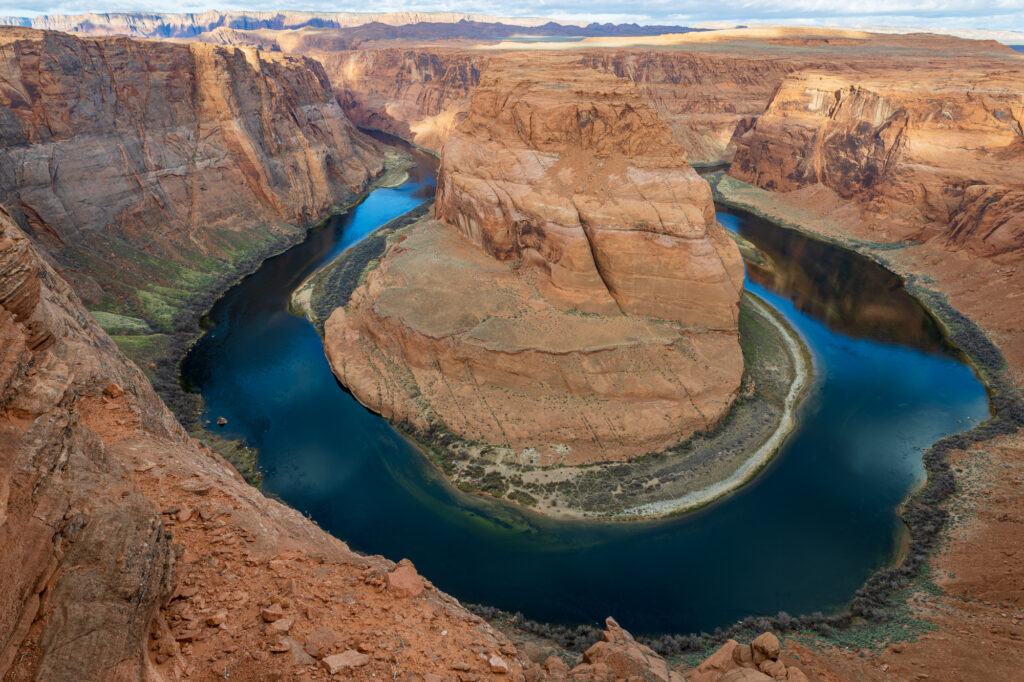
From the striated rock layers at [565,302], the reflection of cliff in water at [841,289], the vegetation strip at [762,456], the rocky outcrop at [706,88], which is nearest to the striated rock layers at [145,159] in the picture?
the striated rock layers at [565,302]

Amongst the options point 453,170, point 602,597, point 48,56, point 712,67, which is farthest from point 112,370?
point 712,67

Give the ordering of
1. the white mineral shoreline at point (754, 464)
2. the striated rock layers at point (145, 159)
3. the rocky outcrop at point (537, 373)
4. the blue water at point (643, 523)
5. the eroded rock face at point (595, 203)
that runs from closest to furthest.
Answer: the blue water at point (643, 523) < the white mineral shoreline at point (754, 464) < the rocky outcrop at point (537, 373) < the eroded rock face at point (595, 203) < the striated rock layers at point (145, 159)

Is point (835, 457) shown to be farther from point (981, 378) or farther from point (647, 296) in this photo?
point (981, 378)

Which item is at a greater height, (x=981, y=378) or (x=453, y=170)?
(x=453, y=170)

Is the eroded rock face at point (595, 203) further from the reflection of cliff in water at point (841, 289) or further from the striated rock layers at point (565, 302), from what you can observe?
the reflection of cliff in water at point (841, 289)

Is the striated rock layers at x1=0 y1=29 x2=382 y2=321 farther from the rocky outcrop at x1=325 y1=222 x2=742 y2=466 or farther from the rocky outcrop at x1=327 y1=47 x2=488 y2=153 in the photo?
the rocky outcrop at x1=327 y1=47 x2=488 y2=153
